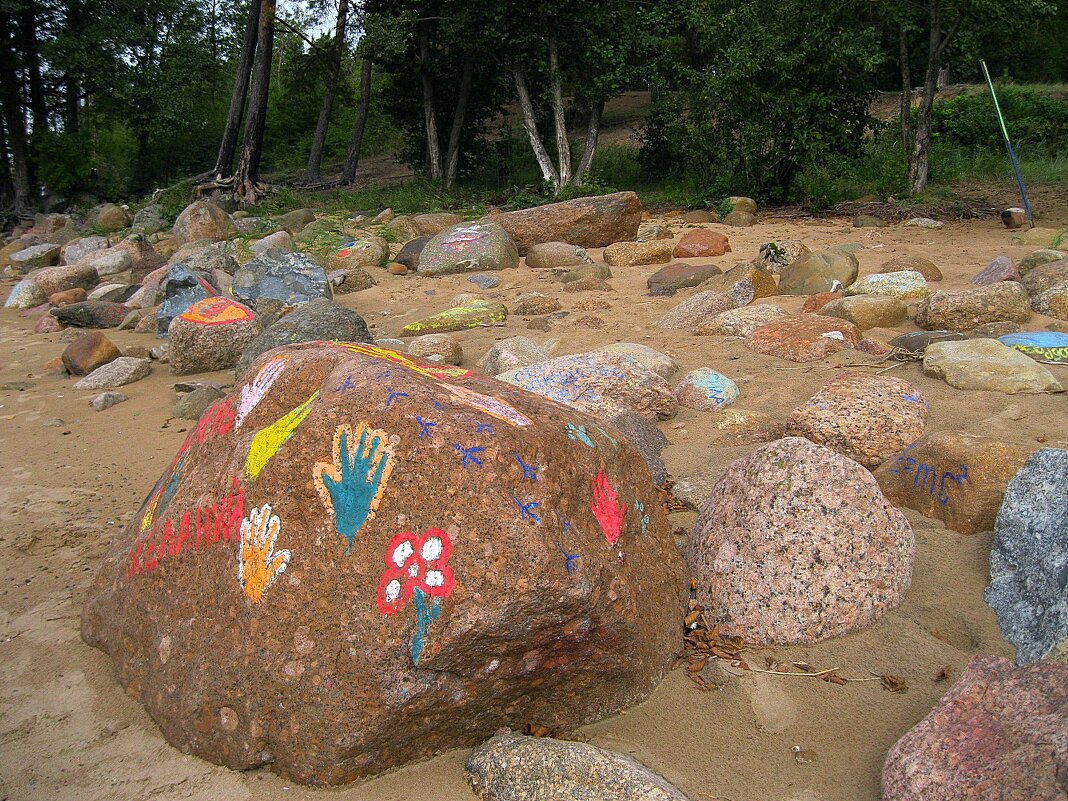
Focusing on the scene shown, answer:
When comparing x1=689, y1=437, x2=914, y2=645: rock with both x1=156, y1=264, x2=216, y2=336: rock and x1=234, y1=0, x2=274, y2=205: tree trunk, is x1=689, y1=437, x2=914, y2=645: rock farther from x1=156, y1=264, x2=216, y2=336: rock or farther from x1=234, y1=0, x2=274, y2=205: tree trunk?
x1=234, y1=0, x2=274, y2=205: tree trunk

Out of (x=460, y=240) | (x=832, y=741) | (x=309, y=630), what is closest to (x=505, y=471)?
(x=309, y=630)

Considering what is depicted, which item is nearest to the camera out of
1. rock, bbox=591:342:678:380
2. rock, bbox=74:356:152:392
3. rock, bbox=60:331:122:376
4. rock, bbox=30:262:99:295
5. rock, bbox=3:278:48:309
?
rock, bbox=591:342:678:380

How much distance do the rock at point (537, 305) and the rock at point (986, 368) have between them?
3.23 meters

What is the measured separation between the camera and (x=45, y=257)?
13.7 metres

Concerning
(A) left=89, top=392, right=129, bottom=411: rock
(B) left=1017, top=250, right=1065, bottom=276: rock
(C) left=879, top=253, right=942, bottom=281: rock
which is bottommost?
(A) left=89, top=392, right=129, bottom=411: rock

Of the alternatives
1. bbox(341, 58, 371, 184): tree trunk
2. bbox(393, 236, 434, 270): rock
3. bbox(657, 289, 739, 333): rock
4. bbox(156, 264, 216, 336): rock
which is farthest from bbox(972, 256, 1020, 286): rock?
bbox(341, 58, 371, 184): tree trunk

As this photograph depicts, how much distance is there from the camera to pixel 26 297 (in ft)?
33.6

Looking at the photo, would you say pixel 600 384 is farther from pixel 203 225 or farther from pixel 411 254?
pixel 203 225

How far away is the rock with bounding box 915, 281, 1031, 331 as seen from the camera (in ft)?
17.5

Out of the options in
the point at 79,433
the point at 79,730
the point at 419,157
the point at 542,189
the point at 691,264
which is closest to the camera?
the point at 79,730

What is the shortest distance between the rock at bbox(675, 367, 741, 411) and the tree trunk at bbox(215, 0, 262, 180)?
14022 millimetres

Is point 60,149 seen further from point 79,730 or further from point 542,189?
point 79,730

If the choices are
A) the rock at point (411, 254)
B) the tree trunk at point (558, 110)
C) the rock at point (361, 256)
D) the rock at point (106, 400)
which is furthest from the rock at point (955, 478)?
the tree trunk at point (558, 110)

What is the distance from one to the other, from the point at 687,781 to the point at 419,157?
17.5 m
